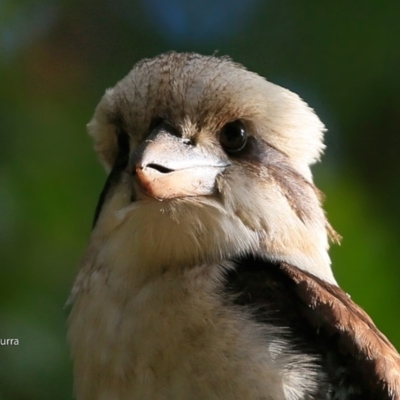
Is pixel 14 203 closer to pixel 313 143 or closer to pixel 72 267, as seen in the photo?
pixel 72 267

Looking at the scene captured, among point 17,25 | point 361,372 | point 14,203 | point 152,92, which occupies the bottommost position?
point 361,372

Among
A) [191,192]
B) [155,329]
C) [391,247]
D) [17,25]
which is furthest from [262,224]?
[17,25]

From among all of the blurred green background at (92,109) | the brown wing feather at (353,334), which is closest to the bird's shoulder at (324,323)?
the brown wing feather at (353,334)

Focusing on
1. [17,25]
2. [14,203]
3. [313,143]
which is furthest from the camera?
[17,25]

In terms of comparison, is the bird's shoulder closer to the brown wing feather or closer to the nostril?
the brown wing feather

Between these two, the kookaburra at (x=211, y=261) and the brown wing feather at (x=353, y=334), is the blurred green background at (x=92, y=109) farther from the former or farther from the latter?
the brown wing feather at (x=353, y=334)

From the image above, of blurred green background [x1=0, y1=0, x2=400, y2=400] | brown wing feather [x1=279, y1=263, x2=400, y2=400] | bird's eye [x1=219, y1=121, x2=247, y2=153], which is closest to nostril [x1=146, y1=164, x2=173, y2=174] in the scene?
bird's eye [x1=219, y1=121, x2=247, y2=153]

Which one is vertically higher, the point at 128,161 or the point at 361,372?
the point at 128,161

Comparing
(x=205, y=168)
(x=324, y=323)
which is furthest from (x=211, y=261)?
(x=324, y=323)
